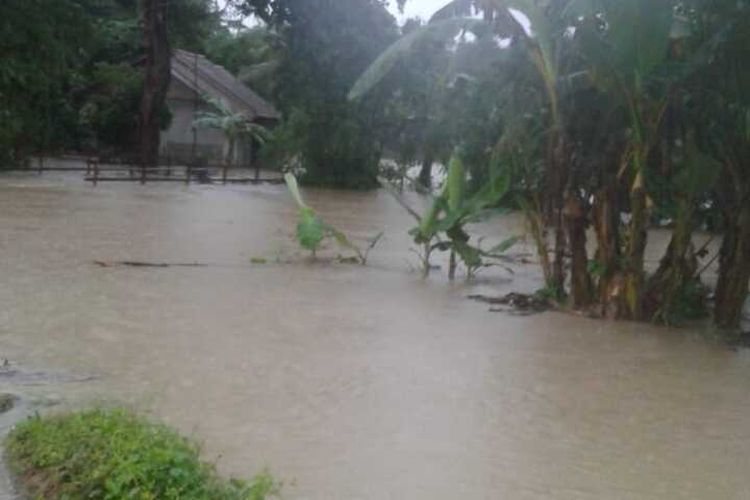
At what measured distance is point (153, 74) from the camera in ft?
135

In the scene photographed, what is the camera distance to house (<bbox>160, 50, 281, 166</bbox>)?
51188mm

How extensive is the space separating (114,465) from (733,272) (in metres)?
8.70

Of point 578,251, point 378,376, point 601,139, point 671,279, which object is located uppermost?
point 601,139

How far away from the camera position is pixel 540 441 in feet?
25.8

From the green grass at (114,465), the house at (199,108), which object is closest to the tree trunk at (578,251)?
the green grass at (114,465)

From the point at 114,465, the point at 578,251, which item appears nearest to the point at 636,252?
the point at 578,251

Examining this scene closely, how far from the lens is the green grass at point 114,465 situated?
18.0 ft

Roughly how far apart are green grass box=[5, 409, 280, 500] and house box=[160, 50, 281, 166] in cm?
4462

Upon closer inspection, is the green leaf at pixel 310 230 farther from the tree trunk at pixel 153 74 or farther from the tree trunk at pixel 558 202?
the tree trunk at pixel 153 74

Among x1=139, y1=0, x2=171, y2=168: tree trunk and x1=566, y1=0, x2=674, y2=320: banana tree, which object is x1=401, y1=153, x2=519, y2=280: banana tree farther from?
x1=139, y1=0, x2=171, y2=168: tree trunk

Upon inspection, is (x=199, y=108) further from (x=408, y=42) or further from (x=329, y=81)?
(x=408, y=42)

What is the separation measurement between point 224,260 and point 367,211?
572 inches

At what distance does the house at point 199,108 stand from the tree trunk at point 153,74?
7974mm

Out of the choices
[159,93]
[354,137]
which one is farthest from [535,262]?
[159,93]
